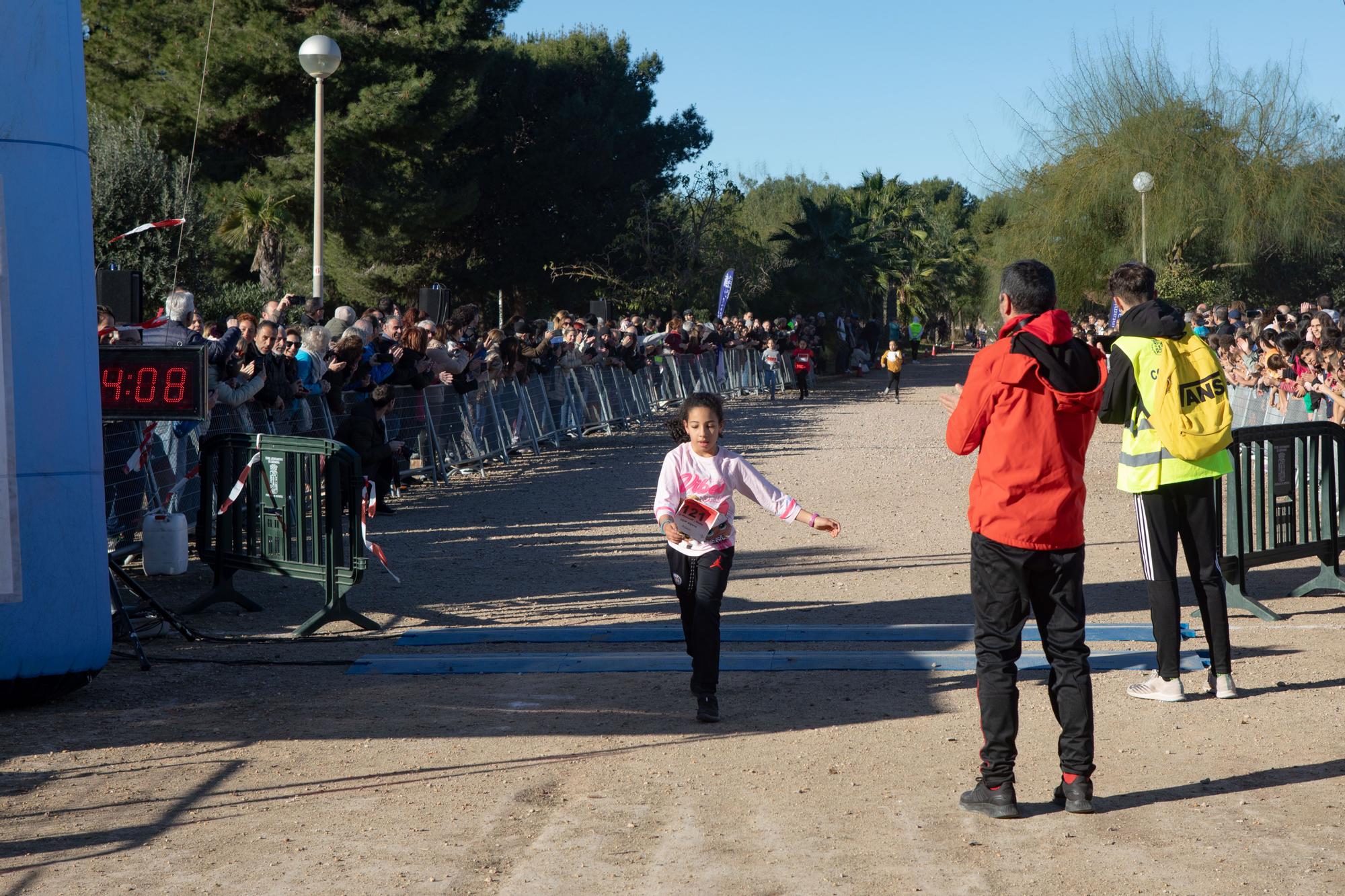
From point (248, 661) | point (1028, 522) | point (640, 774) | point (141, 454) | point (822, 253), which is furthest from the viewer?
point (822, 253)

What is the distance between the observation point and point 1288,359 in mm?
15031

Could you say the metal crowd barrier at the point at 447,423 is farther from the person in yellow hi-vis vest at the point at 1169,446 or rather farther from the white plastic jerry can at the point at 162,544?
the person in yellow hi-vis vest at the point at 1169,446

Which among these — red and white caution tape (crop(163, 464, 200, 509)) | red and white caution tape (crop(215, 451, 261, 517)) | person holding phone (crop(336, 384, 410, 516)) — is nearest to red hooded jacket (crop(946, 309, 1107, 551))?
red and white caution tape (crop(215, 451, 261, 517))

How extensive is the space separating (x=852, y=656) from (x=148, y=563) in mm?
4658

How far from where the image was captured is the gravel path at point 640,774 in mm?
4266

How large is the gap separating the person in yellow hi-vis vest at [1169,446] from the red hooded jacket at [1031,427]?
1.32m

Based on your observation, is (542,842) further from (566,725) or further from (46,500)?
(46,500)

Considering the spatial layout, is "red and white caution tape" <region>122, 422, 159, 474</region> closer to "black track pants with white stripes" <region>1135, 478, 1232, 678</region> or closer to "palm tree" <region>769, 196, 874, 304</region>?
"black track pants with white stripes" <region>1135, 478, 1232, 678</region>

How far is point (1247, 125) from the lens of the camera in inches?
1708

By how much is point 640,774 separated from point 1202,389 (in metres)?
2.92

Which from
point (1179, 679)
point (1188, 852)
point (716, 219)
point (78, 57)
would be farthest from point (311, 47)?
point (716, 219)

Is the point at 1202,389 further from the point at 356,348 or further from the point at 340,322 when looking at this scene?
the point at 340,322

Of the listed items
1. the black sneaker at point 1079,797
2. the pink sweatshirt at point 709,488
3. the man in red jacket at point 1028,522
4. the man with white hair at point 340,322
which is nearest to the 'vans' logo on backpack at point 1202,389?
the man in red jacket at point 1028,522

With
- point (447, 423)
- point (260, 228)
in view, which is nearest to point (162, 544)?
point (447, 423)
